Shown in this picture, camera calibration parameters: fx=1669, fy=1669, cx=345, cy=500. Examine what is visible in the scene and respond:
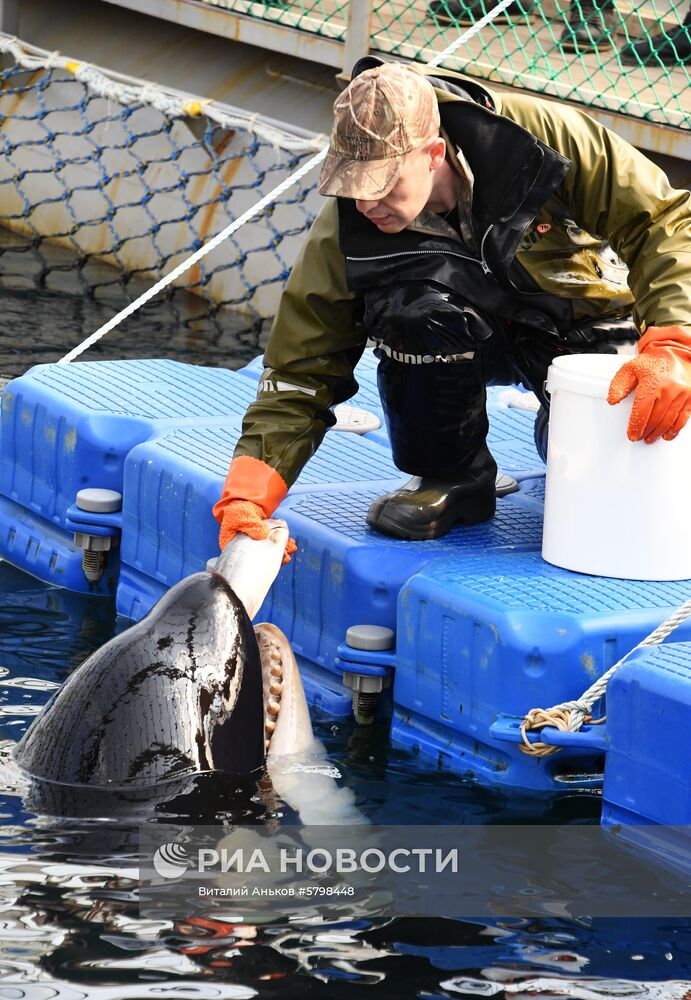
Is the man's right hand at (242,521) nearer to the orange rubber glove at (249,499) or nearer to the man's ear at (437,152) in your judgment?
the orange rubber glove at (249,499)

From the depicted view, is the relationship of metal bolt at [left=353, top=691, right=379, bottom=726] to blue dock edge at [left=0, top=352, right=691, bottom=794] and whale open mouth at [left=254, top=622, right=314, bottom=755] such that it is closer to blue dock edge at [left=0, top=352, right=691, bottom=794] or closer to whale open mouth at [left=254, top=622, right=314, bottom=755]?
blue dock edge at [left=0, top=352, right=691, bottom=794]

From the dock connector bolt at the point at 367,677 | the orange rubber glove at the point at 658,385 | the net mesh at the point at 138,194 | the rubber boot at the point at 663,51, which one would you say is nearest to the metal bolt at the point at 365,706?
the dock connector bolt at the point at 367,677

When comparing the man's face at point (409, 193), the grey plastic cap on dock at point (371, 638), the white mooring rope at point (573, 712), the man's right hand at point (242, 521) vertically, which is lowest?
the grey plastic cap on dock at point (371, 638)

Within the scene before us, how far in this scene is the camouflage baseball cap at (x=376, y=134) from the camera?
3.72 meters

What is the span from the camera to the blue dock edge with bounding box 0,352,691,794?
368cm

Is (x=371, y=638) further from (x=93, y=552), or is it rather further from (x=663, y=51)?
(x=663, y=51)

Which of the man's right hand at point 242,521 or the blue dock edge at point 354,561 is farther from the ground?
the man's right hand at point 242,521

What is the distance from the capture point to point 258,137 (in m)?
8.18

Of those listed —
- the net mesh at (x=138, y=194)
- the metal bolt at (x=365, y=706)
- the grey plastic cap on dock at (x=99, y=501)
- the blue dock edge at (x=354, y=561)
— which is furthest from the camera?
the net mesh at (x=138, y=194)

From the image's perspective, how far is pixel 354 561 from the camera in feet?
13.4

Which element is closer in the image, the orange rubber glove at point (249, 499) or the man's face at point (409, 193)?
the man's face at point (409, 193)

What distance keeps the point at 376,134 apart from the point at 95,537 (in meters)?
1.79

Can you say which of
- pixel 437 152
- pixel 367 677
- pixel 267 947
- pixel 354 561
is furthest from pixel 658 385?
pixel 267 947

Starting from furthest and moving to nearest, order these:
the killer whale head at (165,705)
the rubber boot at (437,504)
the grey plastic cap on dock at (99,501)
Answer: the grey plastic cap on dock at (99,501) → the rubber boot at (437,504) → the killer whale head at (165,705)
